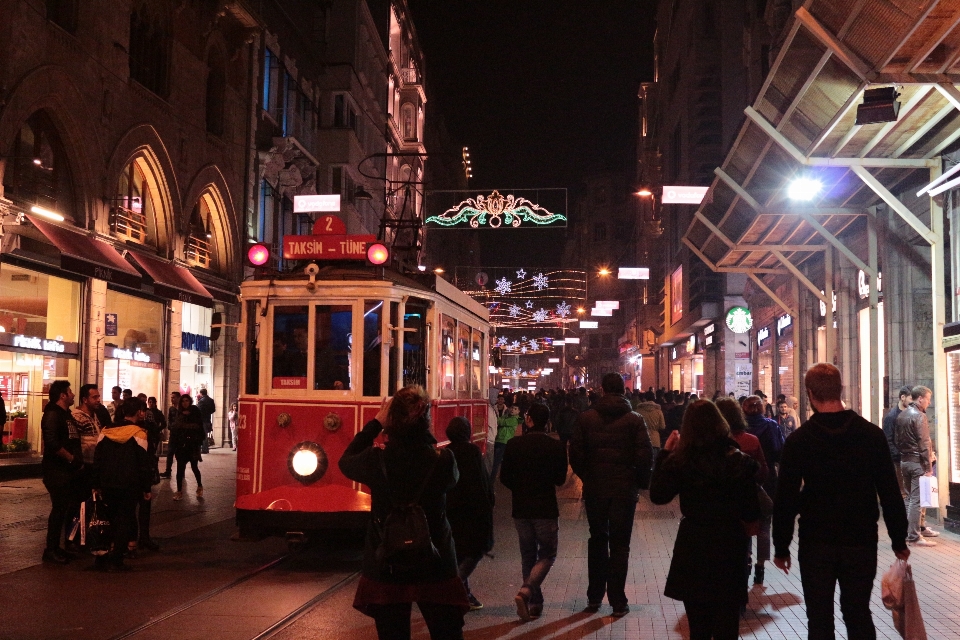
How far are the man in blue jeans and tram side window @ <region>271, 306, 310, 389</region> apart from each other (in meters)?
2.98


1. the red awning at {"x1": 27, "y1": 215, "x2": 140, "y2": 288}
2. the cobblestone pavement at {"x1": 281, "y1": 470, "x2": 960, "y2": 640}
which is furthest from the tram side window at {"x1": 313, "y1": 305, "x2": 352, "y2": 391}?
the red awning at {"x1": 27, "y1": 215, "x2": 140, "y2": 288}

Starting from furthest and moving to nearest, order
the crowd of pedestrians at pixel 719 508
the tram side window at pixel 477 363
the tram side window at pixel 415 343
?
the tram side window at pixel 477 363
the tram side window at pixel 415 343
the crowd of pedestrians at pixel 719 508

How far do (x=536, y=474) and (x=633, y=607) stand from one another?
147cm

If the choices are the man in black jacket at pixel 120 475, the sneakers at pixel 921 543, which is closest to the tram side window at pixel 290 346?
the man in black jacket at pixel 120 475

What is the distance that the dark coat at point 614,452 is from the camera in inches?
313

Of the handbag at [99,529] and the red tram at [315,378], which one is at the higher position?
the red tram at [315,378]

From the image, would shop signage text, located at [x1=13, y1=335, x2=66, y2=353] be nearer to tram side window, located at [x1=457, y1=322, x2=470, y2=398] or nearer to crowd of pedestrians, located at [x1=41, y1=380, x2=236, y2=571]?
crowd of pedestrians, located at [x1=41, y1=380, x2=236, y2=571]

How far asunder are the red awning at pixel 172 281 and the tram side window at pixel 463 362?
1131cm

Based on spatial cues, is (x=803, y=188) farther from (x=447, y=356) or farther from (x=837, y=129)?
(x=447, y=356)

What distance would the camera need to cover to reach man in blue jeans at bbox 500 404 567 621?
8.03 m

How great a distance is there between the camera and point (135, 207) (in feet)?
74.3

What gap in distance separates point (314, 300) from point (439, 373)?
70.2 inches

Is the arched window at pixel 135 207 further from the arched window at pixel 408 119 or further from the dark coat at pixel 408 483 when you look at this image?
the arched window at pixel 408 119

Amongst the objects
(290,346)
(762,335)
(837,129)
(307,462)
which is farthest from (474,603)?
(762,335)
